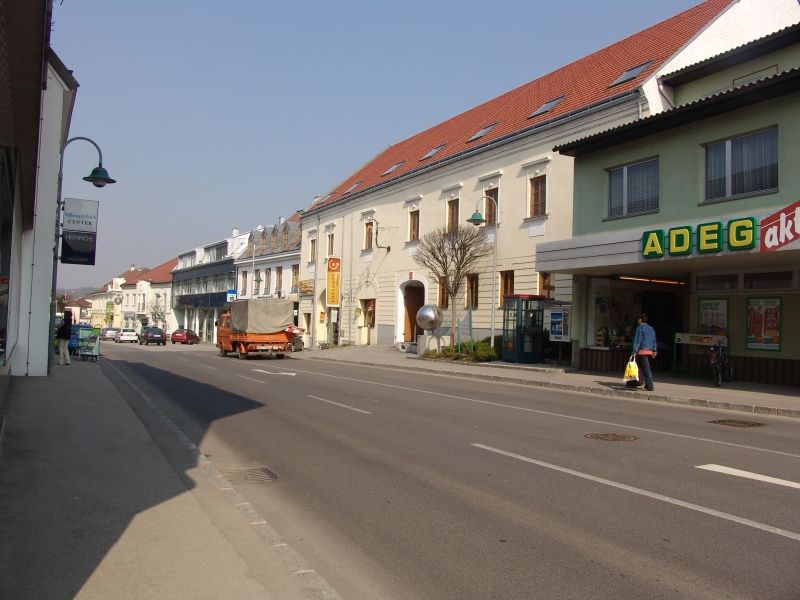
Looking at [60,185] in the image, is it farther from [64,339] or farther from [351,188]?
[351,188]

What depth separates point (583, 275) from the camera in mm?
21250

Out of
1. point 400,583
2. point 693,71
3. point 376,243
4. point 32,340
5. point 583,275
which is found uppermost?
point 693,71

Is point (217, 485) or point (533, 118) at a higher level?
point (533, 118)

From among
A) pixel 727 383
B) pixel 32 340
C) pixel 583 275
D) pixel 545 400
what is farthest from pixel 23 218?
pixel 727 383

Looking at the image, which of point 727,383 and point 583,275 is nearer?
point 727,383

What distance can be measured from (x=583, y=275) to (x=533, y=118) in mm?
10635

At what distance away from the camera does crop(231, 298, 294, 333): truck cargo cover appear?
100 ft

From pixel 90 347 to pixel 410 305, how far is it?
1689cm

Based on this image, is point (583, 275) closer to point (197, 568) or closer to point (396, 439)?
point (396, 439)

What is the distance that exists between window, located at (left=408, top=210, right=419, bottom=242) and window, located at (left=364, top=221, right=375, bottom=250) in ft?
14.0

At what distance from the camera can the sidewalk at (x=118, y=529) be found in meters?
4.09

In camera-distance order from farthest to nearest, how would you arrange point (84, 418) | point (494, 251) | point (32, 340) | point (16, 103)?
point (494, 251)
point (32, 340)
point (84, 418)
point (16, 103)

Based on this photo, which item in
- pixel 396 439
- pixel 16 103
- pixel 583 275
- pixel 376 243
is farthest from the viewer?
pixel 376 243

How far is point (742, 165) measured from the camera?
53.0 feet
